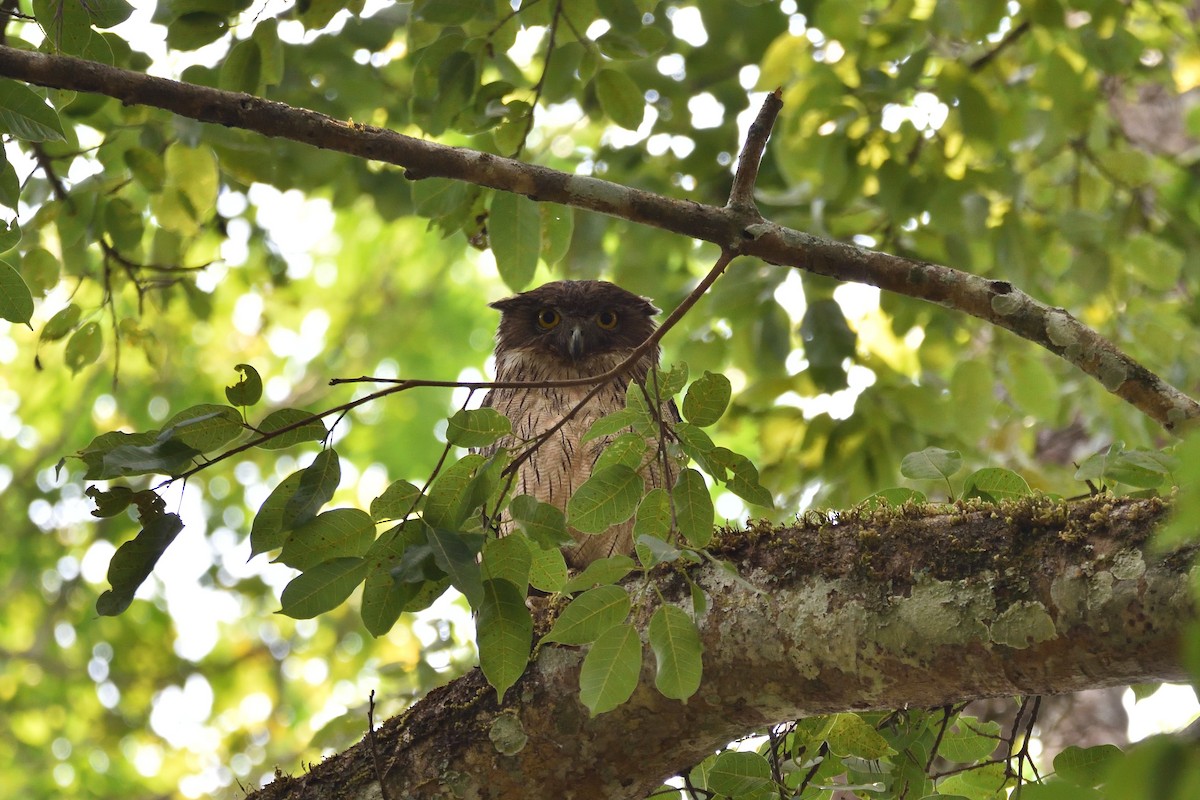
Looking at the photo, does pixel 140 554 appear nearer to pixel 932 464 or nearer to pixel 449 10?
pixel 932 464

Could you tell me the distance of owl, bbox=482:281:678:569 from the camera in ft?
11.6

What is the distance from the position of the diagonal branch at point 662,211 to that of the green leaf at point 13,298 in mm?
365

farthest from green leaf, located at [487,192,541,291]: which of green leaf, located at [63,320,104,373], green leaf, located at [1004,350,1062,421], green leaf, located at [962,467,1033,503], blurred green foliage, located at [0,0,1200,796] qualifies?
green leaf, located at [1004,350,1062,421]

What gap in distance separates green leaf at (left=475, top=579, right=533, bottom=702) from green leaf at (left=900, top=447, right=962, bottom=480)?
844mm

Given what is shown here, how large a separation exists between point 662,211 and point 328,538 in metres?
0.94

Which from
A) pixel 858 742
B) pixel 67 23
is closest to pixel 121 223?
pixel 67 23

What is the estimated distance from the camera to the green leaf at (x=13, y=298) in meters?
1.98

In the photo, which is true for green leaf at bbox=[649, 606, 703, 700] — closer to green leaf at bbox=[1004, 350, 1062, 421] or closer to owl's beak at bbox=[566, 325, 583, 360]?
owl's beak at bbox=[566, 325, 583, 360]

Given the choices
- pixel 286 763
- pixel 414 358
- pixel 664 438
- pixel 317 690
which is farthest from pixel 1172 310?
pixel 317 690

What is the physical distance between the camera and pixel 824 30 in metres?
4.23

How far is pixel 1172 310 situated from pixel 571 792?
4.23m

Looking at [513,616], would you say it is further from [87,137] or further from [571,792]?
[87,137]

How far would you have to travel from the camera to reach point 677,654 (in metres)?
1.64

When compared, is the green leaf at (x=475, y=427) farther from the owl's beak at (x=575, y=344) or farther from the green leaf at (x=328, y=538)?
the owl's beak at (x=575, y=344)
